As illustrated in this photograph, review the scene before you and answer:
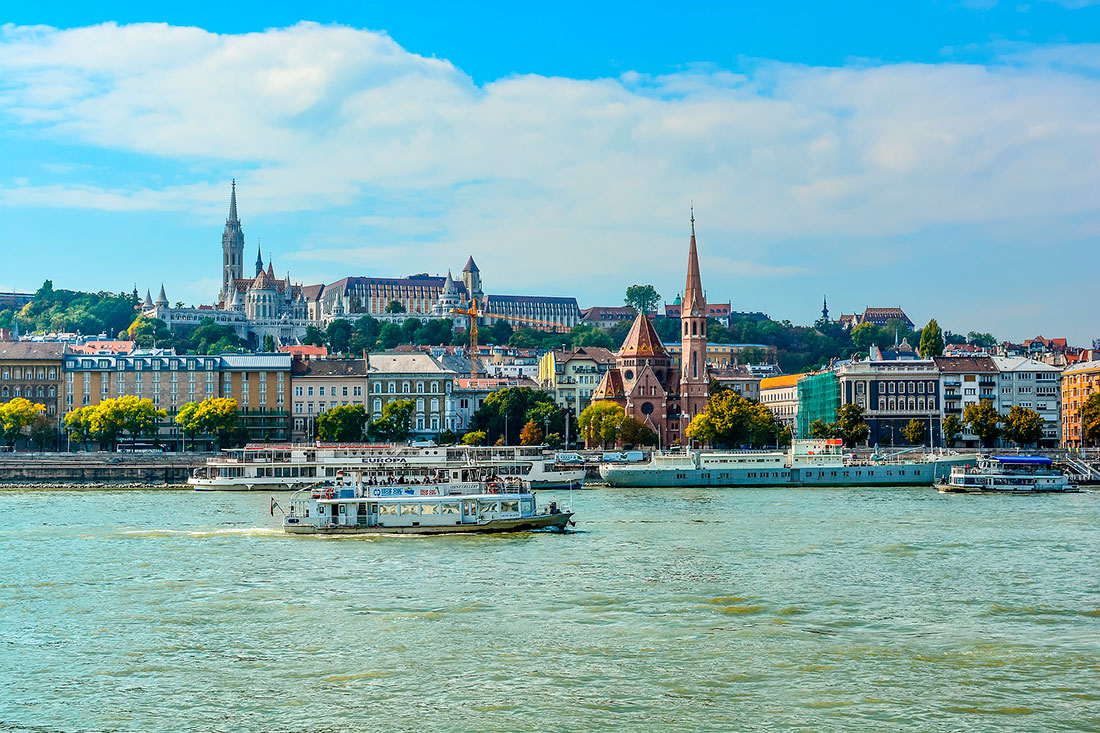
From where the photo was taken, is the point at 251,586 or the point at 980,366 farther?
the point at 980,366

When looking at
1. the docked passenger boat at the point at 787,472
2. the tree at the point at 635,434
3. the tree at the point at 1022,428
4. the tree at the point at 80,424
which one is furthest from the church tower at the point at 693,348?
the tree at the point at 80,424

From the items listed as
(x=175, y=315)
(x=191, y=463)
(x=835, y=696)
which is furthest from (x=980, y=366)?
(x=175, y=315)

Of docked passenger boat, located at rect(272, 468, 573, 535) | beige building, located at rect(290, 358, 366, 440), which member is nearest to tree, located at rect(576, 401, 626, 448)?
beige building, located at rect(290, 358, 366, 440)

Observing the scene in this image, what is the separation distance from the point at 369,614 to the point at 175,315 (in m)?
172

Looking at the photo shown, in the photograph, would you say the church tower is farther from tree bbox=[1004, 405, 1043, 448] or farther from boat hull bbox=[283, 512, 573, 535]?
boat hull bbox=[283, 512, 573, 535]

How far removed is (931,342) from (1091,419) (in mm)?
36081

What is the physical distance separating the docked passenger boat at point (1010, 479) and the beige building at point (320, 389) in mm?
48803

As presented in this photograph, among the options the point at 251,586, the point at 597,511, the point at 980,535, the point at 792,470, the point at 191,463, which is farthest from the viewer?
the point at 191,463

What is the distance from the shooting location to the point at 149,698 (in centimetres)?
2000

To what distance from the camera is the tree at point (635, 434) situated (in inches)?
4109

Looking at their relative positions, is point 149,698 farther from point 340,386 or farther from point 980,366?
point 980,366

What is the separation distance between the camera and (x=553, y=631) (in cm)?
2450

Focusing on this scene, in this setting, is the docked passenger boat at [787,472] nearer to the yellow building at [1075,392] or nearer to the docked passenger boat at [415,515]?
the yellow building at [1075,392]

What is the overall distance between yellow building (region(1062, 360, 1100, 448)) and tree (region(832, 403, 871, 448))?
14090 mm
